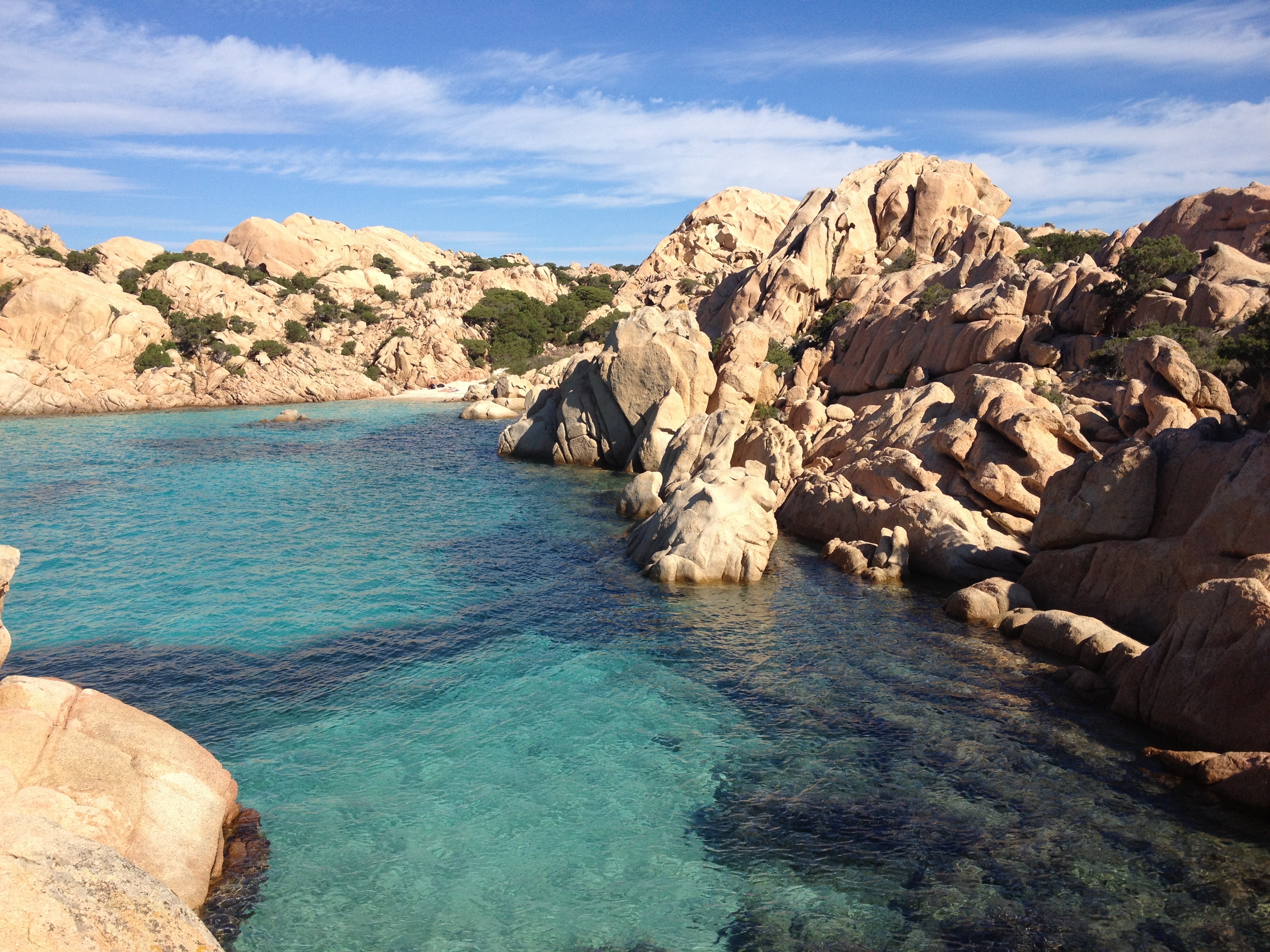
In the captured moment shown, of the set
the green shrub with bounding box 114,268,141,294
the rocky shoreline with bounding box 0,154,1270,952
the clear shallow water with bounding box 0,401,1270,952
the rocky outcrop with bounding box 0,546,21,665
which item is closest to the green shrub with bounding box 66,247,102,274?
the green shrub with bounding box 114,268,141,294

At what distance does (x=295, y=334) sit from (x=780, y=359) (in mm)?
61081

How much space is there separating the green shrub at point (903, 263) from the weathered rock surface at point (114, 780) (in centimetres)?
4898

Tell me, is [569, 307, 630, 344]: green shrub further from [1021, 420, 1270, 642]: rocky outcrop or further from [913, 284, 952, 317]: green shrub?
[1021, 420, 1270, 642]: rocky outcrop

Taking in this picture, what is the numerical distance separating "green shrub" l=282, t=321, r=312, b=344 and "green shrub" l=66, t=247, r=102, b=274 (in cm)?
2056

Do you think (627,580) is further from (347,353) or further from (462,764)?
(347,353)

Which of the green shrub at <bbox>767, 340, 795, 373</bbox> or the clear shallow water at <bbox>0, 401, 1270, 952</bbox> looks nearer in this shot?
the clear shallow water at <bbox>0, 401, 1270, 952</bbox>

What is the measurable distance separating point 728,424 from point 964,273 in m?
18.9

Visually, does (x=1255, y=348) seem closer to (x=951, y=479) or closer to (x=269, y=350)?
(x=951, y=479)

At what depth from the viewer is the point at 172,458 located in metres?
45.1

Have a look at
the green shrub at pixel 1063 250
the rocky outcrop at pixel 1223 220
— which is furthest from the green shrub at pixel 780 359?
the rocky outcrop at pixel 1223 220

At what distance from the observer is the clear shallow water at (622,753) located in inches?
406

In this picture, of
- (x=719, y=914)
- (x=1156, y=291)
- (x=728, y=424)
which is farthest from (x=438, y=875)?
(x=1156, y=291)

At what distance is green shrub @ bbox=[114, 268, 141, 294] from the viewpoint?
273ft

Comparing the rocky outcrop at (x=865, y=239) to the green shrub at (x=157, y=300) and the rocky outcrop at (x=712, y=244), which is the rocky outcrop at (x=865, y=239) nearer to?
the rocky outcrop at (x=712, y=244)
